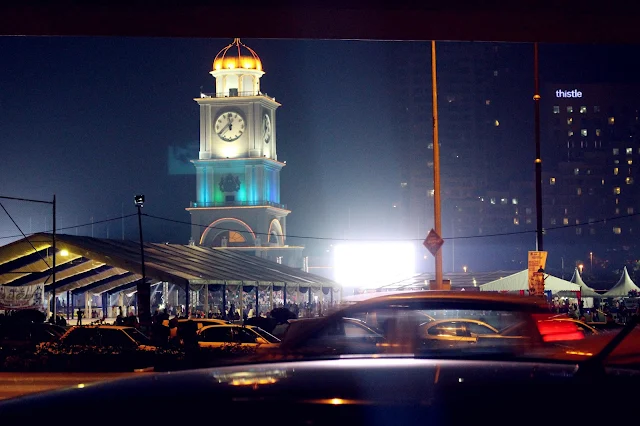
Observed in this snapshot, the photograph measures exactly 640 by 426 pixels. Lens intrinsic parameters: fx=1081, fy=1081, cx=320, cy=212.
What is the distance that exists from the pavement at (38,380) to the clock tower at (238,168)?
97392 mm

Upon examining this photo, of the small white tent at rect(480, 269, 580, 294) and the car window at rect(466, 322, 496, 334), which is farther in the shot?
the small white tent at rect(480, 269, 580, 294)

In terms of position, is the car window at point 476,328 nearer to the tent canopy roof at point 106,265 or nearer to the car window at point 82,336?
the car window at point 82,336

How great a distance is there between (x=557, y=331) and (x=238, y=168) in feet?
393

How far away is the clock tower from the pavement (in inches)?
3834

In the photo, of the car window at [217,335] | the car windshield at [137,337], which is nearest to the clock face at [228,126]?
the car windshield at [137,337]

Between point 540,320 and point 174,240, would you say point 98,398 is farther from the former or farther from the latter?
point 174,240

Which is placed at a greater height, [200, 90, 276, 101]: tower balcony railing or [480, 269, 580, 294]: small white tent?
[200, 90, 276, 101]: tower balcony railing

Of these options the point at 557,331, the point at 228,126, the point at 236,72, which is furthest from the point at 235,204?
the point at 557,331

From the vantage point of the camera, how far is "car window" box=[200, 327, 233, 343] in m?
28.9

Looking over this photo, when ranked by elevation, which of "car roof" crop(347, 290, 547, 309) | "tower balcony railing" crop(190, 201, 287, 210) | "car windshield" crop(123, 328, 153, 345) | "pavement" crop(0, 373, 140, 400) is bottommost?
"pavement" crop(0, 373, 140, 400)

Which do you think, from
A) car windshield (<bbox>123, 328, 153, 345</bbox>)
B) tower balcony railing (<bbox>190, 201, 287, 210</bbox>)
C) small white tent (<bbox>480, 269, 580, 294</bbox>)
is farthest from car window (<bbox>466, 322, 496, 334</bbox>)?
tower balcony railing (<bbox>190, 201, 287, 210</bbox>)

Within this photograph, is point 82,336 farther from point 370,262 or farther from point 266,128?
point 266,128

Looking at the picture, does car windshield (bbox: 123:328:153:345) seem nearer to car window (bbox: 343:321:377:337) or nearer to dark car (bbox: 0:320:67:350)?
dark car (bbox: 0:320:67:350)

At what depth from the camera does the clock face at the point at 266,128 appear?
433 ft
